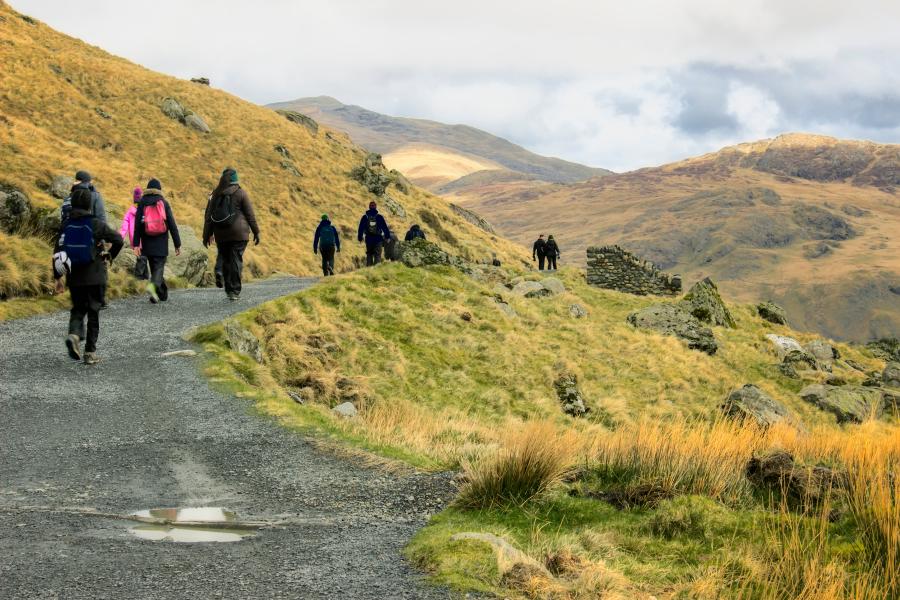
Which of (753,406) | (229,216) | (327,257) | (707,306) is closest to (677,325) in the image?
(707,306)

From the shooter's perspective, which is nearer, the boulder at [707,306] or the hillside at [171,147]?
the hillside at [171,147]

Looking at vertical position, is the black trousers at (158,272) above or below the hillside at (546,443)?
above

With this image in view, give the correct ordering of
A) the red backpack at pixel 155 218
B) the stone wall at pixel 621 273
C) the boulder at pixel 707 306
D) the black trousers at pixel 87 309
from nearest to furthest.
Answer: the black trousers at pixel 87 309
the red backpack at pixel 155 218
the boulder at pixel 707 306
the stone wall at pixel 621 273

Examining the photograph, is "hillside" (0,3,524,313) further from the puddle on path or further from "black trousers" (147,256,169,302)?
the puddle on path

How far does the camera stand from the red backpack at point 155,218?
1602 cm

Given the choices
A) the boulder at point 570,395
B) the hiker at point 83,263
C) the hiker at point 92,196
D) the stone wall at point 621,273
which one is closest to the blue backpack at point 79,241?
the hiker at point 83,263

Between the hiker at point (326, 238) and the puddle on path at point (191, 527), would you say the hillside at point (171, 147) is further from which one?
the puddle on path at point (191, 527)

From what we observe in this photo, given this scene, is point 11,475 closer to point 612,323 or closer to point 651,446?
point 651,446

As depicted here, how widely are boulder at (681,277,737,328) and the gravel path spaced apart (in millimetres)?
28405

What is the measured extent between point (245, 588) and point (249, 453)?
3477 millimetres

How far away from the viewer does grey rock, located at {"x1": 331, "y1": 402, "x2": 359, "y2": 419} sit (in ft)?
39.2

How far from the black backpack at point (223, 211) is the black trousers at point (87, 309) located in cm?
493

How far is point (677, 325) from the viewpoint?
98.8ft

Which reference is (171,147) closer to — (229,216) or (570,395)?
(229,216)
